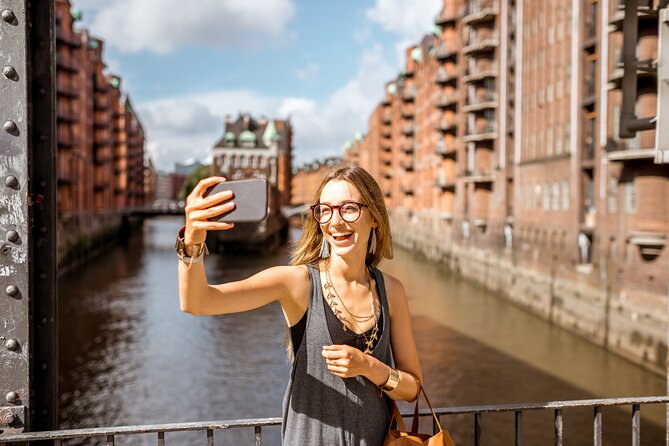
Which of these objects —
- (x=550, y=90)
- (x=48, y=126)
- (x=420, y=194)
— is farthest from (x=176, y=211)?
(x=48, y=126)

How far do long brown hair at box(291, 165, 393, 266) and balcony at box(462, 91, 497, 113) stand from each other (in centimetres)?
3953

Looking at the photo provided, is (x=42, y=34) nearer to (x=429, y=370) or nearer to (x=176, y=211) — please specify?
(x=429, y=370)

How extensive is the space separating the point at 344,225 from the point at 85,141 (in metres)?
59.8

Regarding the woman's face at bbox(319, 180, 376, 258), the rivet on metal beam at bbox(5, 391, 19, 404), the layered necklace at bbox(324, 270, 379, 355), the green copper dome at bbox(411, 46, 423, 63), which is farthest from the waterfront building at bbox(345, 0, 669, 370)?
the green copper dome at bbox(411, 46, 423, 63)

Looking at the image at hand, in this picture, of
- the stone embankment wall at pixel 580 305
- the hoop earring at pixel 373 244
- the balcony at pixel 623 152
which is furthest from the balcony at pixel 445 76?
the hoop earring at pixel 373 244

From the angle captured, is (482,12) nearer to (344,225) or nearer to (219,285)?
(344,225)

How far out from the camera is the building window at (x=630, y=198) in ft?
69.8

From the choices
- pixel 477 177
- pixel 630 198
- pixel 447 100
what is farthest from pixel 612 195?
pixel 447 100

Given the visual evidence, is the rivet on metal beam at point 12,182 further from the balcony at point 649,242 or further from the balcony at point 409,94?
the balcony at point 409,94

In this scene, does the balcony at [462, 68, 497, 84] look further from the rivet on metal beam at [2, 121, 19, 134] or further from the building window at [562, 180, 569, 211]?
the rivet on metal beam at [2, 121, 19, 134]

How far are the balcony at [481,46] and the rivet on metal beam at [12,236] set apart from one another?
4083 cm

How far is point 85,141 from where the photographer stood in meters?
57.5

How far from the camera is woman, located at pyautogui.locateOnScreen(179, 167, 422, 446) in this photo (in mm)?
2436

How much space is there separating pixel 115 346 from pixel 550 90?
22594 millimetres
